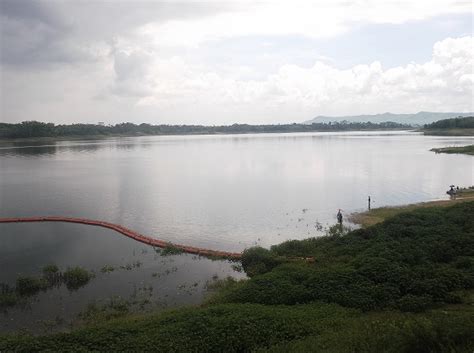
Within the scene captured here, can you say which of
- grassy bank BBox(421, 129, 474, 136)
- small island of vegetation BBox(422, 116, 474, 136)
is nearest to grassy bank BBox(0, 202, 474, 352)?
grassy bank BBox(421, 129, 474, 136)

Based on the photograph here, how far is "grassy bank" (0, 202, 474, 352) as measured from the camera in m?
11.8

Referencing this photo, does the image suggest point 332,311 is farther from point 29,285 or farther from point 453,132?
point 453,132

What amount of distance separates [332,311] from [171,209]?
26154mm

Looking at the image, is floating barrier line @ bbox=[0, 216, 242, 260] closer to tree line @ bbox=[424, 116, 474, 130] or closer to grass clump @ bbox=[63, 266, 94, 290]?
grass clump @ bbox=[63, 266, 94, 290]

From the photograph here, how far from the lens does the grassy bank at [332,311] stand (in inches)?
465

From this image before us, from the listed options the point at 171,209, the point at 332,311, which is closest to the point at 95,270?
the point at 332,311

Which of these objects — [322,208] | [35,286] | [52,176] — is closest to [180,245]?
[35,286]

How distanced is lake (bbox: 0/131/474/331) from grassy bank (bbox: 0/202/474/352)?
3.89 m

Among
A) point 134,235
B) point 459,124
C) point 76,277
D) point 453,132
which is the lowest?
point 76,277

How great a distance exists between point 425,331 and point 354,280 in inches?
264

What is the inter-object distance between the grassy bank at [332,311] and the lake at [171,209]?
12.8ft

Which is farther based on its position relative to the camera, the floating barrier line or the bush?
the floating barrier line

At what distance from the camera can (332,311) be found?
15.1 meters

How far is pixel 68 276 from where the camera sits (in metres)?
21.6
